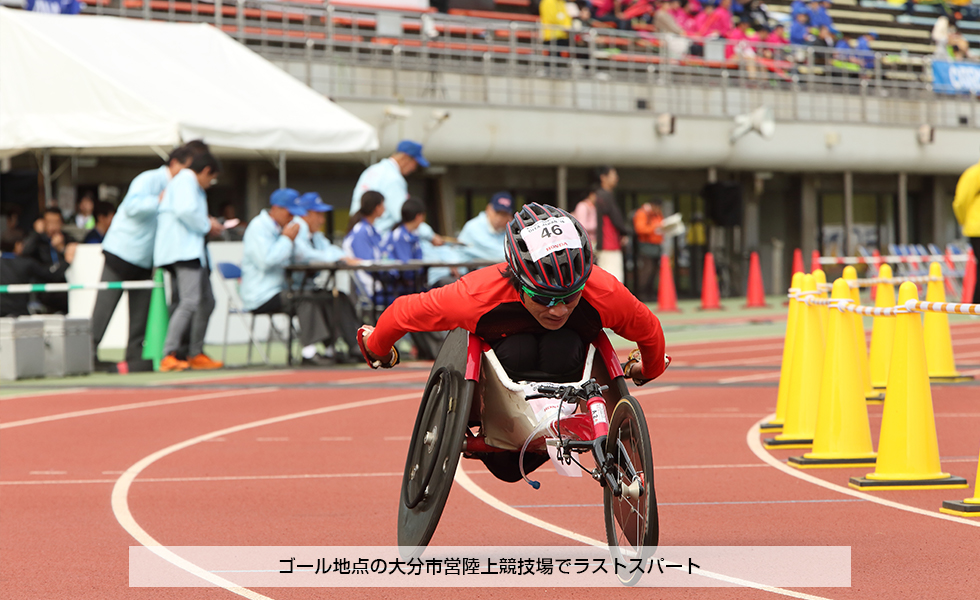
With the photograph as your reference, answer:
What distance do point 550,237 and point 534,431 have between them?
78 cm

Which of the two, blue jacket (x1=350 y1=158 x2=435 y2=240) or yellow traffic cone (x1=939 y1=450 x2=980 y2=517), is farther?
blue jacket (x1=350 y1=158 x2=435 y2=240)

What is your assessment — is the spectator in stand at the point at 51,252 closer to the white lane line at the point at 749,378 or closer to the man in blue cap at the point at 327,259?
the man in blue cap at the point at 327,259

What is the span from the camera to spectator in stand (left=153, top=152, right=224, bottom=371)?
14.7 meters

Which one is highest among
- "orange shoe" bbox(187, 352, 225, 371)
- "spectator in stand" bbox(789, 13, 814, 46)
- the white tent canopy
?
"spectator in stand" bbox(789, 13, 814, 46)

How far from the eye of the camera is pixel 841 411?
8.40m

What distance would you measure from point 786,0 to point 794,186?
8456 mm

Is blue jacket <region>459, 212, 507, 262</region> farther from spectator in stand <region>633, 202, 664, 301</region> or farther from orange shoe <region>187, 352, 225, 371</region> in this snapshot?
spectator in stand <region>633, 202, 664, 301</region>

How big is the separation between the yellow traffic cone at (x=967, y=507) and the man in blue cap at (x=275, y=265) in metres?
9.62

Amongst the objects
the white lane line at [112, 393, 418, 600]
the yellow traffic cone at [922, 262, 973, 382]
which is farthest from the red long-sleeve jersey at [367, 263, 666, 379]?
the yellow traffic cone at [922, 262, 973, 382]

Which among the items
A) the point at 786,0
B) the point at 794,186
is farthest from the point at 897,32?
the point at 794,186

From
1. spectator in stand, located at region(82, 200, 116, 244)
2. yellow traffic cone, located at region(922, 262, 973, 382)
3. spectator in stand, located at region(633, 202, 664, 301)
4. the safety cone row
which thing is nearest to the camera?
yellow traffic cone, located at region(922, 262, 973, 382)

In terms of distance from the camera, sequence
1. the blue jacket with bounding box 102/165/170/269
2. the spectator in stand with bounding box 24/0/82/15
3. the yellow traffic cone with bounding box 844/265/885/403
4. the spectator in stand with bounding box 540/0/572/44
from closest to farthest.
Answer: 1. the yellow traffic cone with bounding box 844/265/885/403
2. the blue jacket with bounding box 102/165/170/269
3. the spectator in stand with bounding box 24/0/82/15
4. the spectator in stand with bounding box 540/0/572/44

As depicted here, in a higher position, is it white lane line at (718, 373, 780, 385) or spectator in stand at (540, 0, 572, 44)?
spectator in stand at (540, 0, 572, 44)

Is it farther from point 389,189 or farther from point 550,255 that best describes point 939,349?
point 550,255
